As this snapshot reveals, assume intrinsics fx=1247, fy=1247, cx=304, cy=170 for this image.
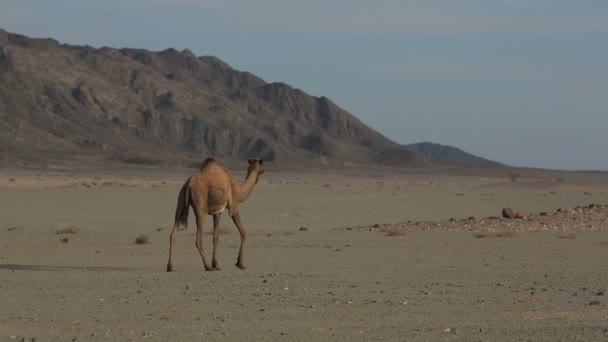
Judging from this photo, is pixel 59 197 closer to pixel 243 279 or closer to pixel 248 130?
pixel 243 279

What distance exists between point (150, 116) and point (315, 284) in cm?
12976

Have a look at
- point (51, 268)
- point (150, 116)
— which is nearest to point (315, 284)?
point (51, 268)

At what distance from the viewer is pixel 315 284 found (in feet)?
53.2

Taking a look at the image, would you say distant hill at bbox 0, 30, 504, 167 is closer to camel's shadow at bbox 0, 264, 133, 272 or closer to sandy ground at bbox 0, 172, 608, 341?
sandy ground at bbox 0, 172, 608, 341

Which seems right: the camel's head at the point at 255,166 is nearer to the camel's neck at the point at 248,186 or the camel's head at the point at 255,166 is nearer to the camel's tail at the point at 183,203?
the camel's neck at the point at 248,186

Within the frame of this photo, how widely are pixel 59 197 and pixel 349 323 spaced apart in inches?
1537

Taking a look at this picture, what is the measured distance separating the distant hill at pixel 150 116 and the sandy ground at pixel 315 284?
90685 millimetres

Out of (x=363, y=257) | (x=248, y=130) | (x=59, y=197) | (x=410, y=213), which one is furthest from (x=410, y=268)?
(x=248, y=130)

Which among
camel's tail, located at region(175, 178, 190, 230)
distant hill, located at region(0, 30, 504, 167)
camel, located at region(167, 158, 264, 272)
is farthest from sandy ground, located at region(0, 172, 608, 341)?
distant hill, located at region(0, 30, 504, 167)

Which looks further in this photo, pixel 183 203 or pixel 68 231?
pixel 68 231

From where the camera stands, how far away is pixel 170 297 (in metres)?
14.8

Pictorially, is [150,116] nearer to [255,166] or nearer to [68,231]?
[68,231]

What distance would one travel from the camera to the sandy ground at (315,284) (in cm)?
1180

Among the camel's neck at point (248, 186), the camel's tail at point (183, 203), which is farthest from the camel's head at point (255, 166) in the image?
the camel's tail at point (183, 203)
